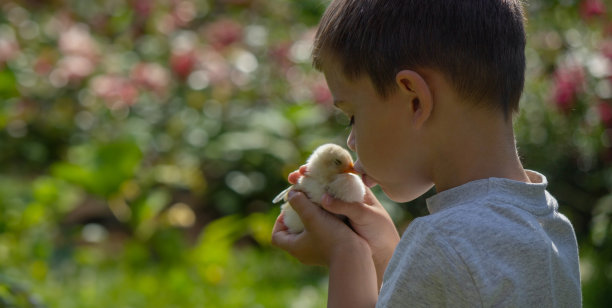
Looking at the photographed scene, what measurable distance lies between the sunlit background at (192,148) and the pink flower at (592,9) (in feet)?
0.05

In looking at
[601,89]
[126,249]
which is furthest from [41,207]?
[601,89]

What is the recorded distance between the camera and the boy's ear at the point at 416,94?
1.51m

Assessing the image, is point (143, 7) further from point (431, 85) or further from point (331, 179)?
point (431, 85)

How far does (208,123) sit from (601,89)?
2538mm

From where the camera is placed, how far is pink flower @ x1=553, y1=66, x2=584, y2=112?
4.22m

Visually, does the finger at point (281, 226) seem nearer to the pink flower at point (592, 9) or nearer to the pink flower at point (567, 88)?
the pink flower at point (567, 88)

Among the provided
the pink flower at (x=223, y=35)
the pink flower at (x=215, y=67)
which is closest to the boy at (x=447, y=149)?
the pink flower at (x=215, y=67)

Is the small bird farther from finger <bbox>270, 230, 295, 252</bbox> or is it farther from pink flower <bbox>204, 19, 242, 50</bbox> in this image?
pink flower <bbox>204, 19, 242, 50</bbox>

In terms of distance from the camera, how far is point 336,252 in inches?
68.1

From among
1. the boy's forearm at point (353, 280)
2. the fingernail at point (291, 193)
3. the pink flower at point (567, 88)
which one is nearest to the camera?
the boy's forearm at point (353, 280)

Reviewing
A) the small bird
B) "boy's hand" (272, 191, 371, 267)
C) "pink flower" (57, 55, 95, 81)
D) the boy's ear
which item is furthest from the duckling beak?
"pink flower" (57, 55, 95, 81)

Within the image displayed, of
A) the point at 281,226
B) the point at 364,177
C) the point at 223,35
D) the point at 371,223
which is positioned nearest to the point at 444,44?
the point at 364,177

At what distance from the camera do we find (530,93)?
4.62 metres

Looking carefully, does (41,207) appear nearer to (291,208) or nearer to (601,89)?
(291,208)
